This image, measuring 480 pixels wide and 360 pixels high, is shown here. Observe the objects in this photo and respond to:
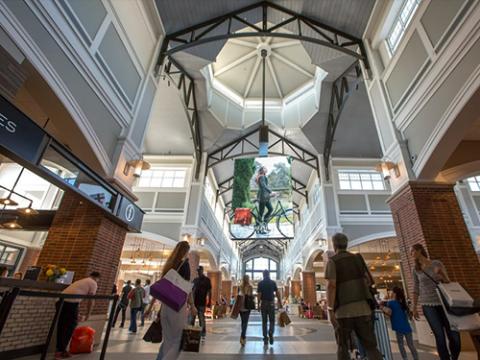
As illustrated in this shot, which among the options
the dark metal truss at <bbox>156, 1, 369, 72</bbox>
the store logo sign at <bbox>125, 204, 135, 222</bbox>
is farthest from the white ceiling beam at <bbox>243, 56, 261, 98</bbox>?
the store logo sign at <bbox>125, 204, 135, 222</bbox>

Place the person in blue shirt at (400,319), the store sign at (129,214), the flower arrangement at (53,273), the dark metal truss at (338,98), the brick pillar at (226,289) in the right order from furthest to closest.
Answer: the brick pillar at (226,289) < the dark metal truss at (338,98) < the store sign at (129,214) < the flower arrangement at (53,273) < the person in blue shirt at (400,319)

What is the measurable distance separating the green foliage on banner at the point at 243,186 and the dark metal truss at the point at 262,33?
563 cm

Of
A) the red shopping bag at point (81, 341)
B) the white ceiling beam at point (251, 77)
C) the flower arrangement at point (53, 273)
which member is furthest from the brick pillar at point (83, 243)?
the white ceiling beam at point (251, 77)

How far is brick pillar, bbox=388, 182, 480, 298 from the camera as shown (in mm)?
4926

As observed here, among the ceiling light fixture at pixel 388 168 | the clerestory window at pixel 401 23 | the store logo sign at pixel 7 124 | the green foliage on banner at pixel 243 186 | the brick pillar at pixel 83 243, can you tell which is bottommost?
the brick pillar at pixel 83 243

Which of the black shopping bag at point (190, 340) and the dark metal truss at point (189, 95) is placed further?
the dark metal truss at point (189, 95)

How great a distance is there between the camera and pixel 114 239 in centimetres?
575

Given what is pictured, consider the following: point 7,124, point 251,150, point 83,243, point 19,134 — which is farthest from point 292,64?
point 7,124

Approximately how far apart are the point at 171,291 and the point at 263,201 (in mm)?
9786

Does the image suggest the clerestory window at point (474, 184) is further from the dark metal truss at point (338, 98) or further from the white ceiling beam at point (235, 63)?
the white ceiling beam at point (235, 63)

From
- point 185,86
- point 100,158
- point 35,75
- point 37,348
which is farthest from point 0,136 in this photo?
point 185,86

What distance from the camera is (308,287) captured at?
17062 mm

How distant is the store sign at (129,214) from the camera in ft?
18.5

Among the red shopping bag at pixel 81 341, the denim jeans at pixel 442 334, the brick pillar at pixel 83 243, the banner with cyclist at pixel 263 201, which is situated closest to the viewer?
the denim jeans at pixel 442 334
